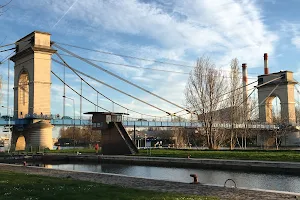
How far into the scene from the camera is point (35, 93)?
53.8 m

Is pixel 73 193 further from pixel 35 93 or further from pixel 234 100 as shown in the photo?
pixel 35 93

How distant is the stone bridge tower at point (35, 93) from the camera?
5238 centimetres

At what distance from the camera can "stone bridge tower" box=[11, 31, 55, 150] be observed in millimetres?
52375

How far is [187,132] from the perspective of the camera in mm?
72875

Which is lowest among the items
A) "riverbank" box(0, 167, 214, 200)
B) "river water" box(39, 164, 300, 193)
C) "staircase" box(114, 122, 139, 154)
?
"river water" box(39, 164, 300, 193)

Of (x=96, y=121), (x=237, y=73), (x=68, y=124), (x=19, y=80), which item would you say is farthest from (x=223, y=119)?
(x=19, y=80)

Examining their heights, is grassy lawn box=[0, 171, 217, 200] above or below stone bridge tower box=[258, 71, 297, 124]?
below

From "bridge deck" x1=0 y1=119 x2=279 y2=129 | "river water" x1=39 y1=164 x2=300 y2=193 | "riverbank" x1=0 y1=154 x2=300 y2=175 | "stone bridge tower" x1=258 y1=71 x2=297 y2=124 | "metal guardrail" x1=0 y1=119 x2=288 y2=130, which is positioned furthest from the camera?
"stone bridge tower" x1=258 y1=71 x2=297 y2=124

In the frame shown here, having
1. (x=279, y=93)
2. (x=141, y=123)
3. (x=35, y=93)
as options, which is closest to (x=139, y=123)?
(x=141, y=123)

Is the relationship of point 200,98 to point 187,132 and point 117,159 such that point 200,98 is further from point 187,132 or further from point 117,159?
point 187,132

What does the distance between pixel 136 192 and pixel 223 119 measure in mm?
30892

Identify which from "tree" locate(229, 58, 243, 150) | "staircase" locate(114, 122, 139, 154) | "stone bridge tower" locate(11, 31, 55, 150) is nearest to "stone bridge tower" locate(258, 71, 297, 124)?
"tree" locate(229, 58, 243, 150)

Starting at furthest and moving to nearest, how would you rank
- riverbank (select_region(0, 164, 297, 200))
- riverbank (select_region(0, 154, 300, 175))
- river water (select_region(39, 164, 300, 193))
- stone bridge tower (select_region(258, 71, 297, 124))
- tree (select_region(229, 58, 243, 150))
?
stone bridge tower (select_region(258, 71, 297, 124))
tree (select_region(229, 58, 243, 150))
riverbank (select_region(0, 154, 300, 175))
river water (select_region(39, 164, 300, 193))
riverbank (select_region(0, 164, 297, 200))

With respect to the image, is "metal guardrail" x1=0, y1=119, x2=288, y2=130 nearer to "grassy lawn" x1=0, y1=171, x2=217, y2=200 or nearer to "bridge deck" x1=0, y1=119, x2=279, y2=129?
"bridge deck" x1=0, y1=119, x2=279, y2=129
